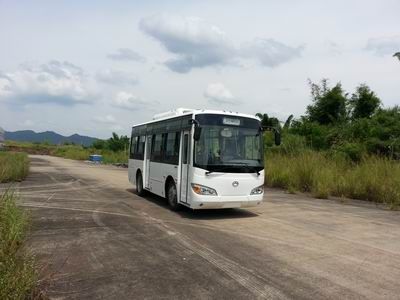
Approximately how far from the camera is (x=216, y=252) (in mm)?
8391

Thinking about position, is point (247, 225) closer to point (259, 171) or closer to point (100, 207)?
point (259, 171)

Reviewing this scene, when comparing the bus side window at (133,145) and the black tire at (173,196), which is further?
the bus side window at (133,145)

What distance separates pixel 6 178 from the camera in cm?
2250

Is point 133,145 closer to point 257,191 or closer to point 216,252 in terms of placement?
point 257,191

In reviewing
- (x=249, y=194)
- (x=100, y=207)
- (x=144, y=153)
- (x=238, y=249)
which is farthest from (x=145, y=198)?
(x=238, y=249)

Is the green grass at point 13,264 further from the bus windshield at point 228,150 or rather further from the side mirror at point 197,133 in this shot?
the bus windshield at point 228,150

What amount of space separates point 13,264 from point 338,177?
15365 millimetres

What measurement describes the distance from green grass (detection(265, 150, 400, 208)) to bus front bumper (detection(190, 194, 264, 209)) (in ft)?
17.7

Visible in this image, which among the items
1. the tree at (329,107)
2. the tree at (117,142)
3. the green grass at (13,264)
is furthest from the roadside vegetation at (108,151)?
the green grass at (13,264)

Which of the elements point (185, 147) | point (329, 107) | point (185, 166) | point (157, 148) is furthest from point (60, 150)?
point (185, 166)

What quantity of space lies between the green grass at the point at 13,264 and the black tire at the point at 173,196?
5995 millimetres

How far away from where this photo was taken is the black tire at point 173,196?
1353cm

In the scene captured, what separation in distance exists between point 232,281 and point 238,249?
6.78 feet

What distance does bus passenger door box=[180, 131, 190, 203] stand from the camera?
12500mm
